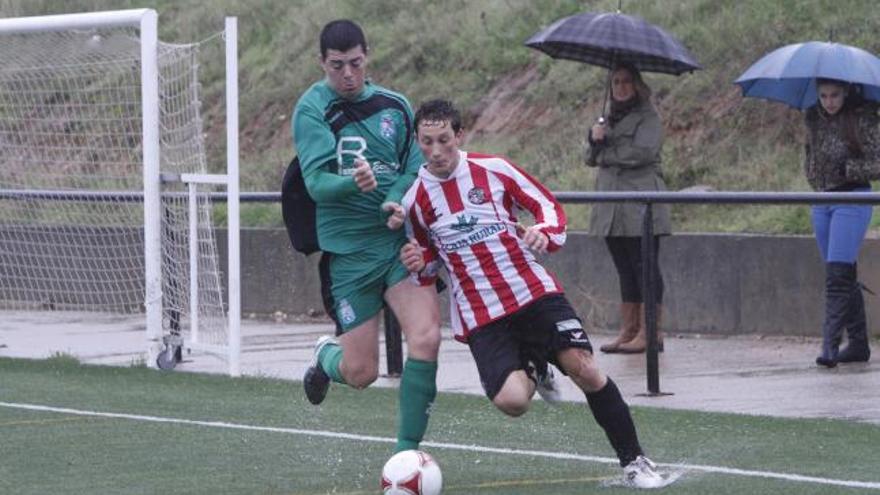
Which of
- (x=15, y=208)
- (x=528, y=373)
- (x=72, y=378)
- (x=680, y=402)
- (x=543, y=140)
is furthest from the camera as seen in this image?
(x=543, y=140)

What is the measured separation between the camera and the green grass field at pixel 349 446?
7.90 m

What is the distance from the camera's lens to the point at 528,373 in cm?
760

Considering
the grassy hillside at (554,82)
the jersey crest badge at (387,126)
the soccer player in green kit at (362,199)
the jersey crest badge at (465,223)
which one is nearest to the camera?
the jersey crest badge at (465,223)

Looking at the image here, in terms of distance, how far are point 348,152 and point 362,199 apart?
21 centimetres

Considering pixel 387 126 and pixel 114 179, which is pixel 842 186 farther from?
pixel 114 179

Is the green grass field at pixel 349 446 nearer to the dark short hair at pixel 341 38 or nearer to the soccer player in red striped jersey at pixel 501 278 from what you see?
the soccer player in red striped jersey at pixel 501 278

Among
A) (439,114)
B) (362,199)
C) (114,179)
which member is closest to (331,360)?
(362,199)

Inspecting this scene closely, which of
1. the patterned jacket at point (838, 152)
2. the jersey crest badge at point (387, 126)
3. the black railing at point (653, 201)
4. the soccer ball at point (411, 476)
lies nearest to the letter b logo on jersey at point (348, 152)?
the jersey crest badge at point (387, 126)

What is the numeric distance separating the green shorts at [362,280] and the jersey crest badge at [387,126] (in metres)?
0.48

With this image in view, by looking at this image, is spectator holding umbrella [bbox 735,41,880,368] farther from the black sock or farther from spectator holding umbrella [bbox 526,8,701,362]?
the black sock

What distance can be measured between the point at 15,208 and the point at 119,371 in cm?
343

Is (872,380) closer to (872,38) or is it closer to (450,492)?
(450,492)

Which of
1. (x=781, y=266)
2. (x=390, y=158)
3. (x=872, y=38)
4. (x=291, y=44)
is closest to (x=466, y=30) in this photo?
(x=291, y=44)

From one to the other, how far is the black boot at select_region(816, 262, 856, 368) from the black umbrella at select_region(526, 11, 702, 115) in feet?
6.06
